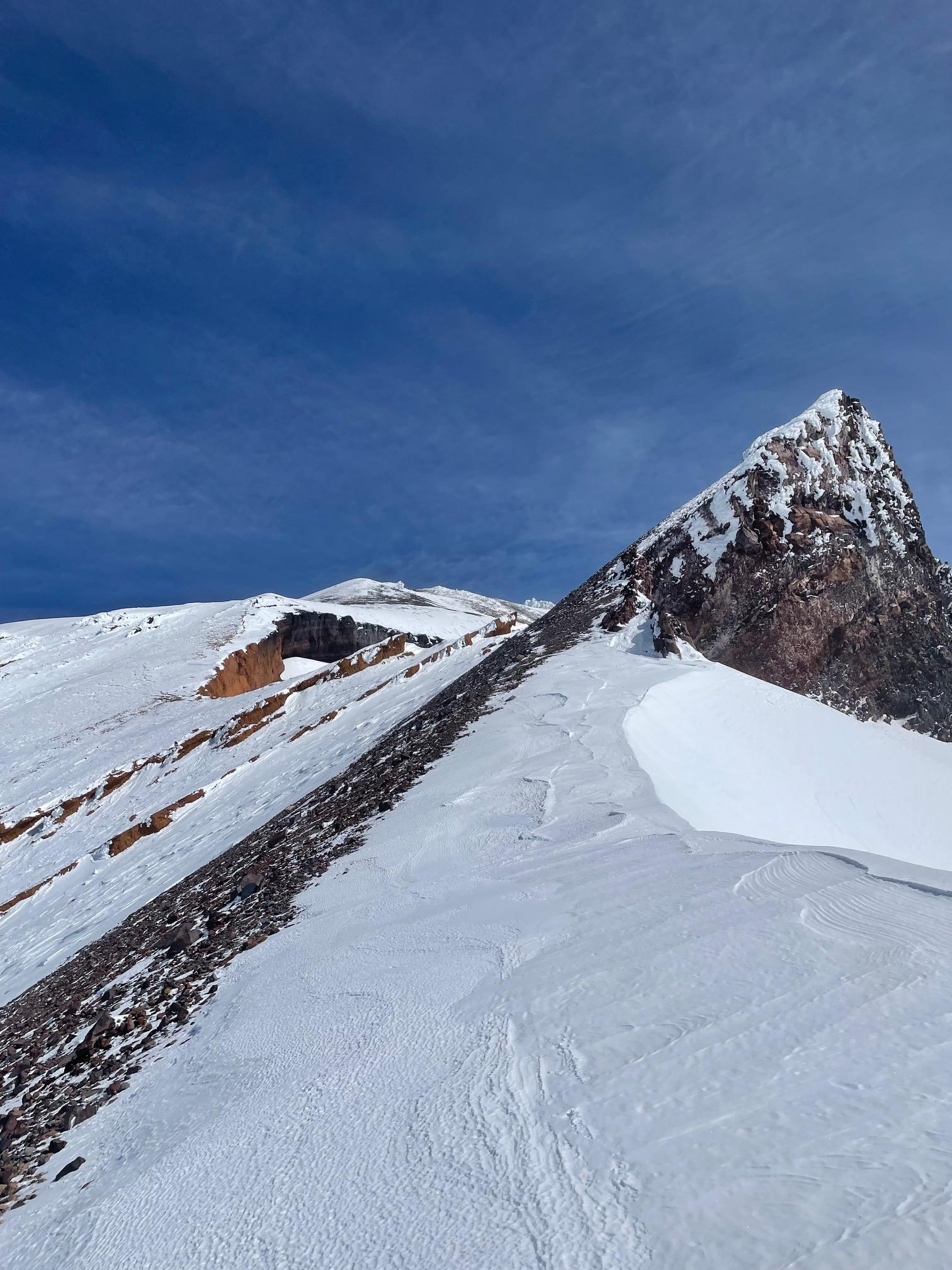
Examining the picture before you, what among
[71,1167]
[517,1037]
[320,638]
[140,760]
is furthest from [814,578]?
[320,638]

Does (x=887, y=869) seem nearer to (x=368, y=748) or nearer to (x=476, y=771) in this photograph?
(x=476, y=771)

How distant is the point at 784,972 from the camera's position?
10.9 ft

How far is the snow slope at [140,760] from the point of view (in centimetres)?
1462

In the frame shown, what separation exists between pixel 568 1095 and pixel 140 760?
24089mm

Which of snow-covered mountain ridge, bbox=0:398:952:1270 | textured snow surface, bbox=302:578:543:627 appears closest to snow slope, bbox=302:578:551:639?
textured snow surface, bbox=302:578:543:627

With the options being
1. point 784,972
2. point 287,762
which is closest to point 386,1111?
point 784,972

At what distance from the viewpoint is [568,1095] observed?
9.36 ft

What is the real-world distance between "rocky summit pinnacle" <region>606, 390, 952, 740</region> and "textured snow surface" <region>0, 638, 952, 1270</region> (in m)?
16.5

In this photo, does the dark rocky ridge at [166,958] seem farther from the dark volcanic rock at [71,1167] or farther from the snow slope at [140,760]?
the snow slope at [140,760]

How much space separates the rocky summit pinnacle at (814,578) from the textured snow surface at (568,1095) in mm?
16498

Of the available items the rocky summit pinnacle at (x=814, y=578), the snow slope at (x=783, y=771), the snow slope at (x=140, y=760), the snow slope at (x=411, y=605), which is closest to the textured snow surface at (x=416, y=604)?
the snow slope at (x=411, y=605)

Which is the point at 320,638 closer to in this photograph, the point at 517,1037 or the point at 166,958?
the point at 166,958

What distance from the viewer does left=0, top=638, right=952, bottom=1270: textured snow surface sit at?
84.1 inches

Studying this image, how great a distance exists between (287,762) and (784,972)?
16589 mm
